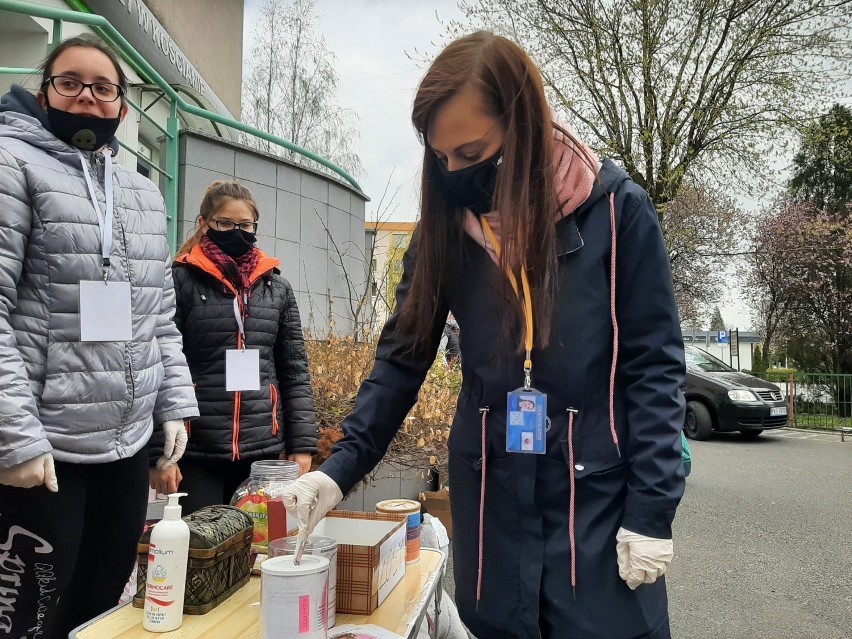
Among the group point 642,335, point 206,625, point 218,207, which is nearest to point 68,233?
point 218,207

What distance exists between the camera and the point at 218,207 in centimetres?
273

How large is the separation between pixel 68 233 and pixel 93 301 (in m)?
0.20

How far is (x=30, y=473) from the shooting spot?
1634 millimetres

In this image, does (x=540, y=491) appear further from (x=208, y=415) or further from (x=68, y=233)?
(x=208, y=415)

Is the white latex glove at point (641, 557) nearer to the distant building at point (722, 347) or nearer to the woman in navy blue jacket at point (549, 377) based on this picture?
the woman in navy blue jacket at point (549, 377)

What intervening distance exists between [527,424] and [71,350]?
4.26ft

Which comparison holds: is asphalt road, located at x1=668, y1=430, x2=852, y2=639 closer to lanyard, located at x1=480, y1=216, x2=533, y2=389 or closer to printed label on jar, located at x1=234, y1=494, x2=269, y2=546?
printed label on jar, located at x1=234, y1=494, x2=269, y2=546

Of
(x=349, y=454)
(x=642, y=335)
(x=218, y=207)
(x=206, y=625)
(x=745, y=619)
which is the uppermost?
(x=218, y=207)

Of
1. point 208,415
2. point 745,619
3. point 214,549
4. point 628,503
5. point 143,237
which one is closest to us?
point 628,503

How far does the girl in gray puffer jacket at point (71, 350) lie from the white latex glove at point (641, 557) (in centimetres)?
139

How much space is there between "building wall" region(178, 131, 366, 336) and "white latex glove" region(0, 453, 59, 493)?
420 centimetres

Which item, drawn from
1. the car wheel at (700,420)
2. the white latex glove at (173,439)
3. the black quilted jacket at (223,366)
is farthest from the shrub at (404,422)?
the car wheel at (700,420)

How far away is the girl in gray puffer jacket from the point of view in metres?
1.71

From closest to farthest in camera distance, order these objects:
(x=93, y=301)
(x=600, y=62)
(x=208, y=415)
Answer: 1. (x=93, y=301)
2. (x=208, y=415)
3. (x=600, y=62)
